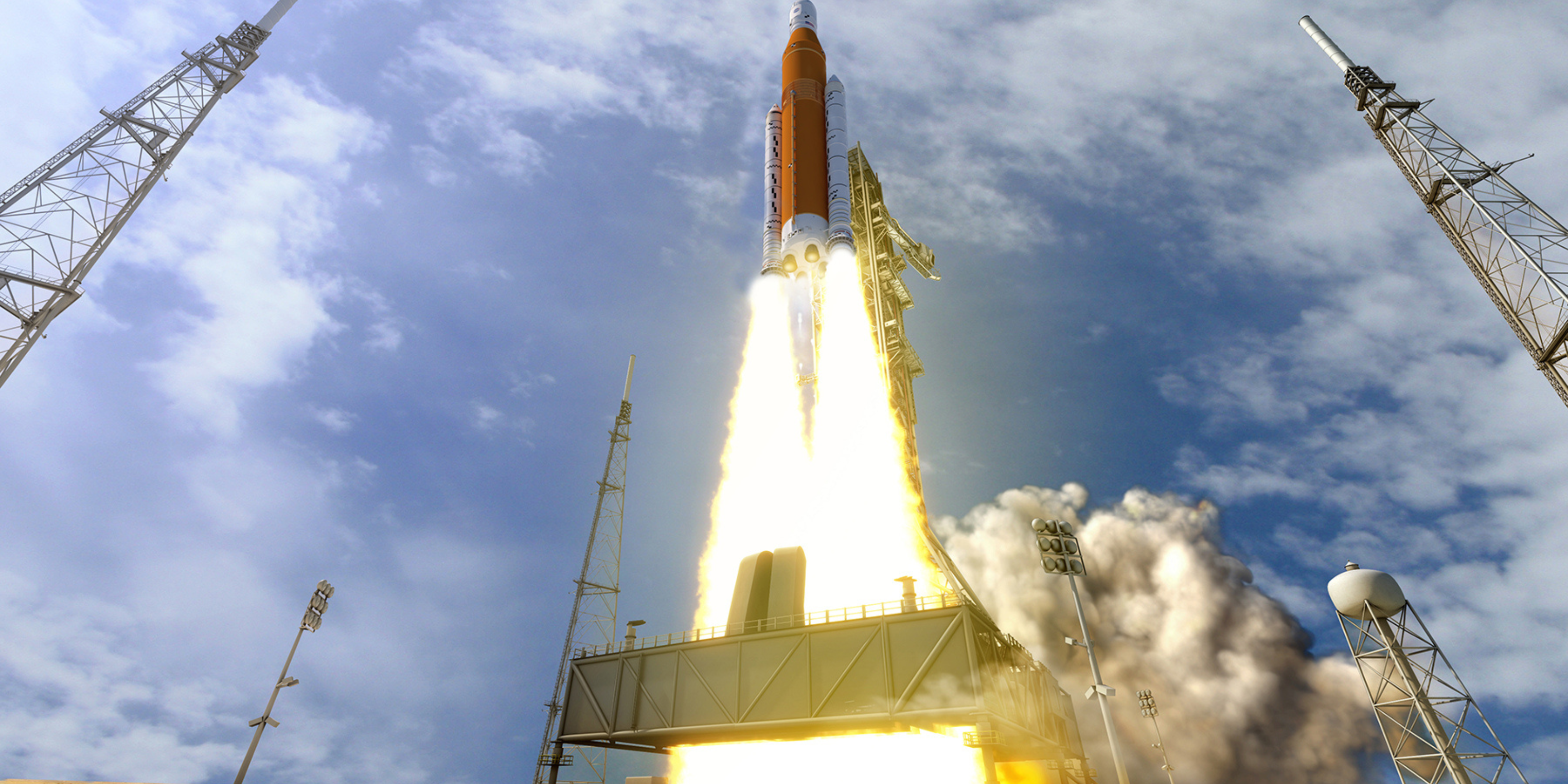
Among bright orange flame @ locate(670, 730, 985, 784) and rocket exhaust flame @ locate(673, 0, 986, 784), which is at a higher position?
rocket exhaust flame @ locate(673, 0, 986, 784)

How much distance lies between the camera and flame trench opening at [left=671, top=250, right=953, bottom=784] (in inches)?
1039

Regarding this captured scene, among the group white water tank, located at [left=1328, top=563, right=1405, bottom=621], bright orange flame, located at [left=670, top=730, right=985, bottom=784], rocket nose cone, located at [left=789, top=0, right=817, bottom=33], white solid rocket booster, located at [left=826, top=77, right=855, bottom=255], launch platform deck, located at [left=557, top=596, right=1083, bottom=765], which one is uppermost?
rocket nose cone, located at [left=789, top=0, right=817, bottom=33]

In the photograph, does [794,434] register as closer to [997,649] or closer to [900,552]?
[900,552]

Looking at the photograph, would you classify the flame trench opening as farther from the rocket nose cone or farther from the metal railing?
the rocket nose cone

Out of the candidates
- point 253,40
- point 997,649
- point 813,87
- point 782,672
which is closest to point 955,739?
point 997,649

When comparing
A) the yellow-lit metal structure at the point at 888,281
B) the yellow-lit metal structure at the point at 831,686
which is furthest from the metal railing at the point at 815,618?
the yellow-lit metal structure at the point at 888,281

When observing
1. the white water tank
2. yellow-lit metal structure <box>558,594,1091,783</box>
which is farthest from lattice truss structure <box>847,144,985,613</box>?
the white water tank

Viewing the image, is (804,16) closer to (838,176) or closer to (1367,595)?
(838,176)

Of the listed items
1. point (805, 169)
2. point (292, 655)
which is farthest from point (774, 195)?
point (292, 655)

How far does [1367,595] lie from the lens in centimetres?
3080

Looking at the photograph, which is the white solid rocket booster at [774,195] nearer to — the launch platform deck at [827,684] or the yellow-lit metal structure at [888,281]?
the yellow-lit metal structure at [888,281]

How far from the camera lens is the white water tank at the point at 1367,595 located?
30594mm

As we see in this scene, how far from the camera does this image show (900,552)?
101 feet

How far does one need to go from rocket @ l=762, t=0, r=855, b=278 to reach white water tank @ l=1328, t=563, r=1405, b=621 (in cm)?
2599
